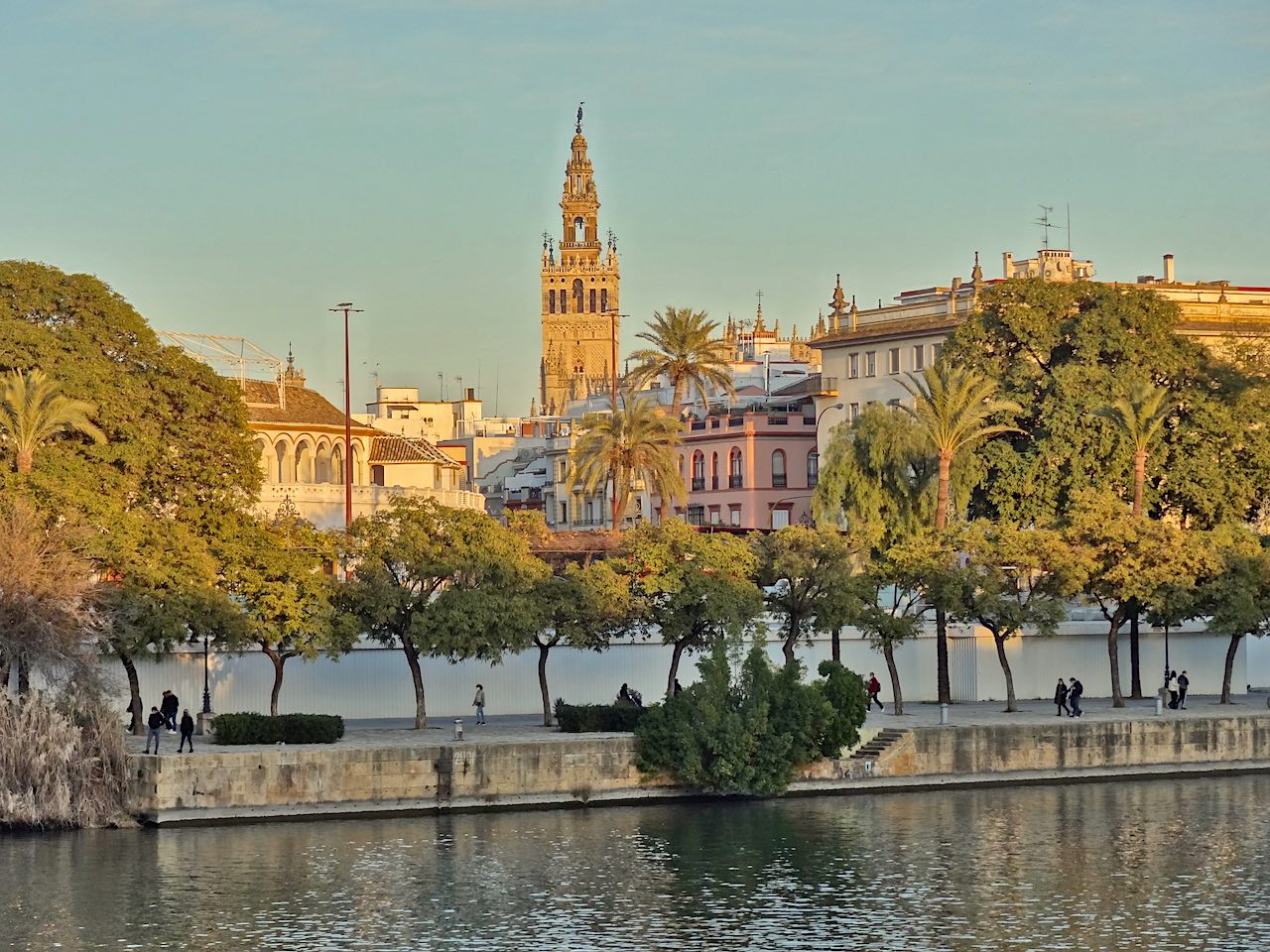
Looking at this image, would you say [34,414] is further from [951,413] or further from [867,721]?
[951,413]

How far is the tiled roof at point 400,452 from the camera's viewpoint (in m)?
→ 105

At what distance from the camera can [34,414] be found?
5959 centimetres

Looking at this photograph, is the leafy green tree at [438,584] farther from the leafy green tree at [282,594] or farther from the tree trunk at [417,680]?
the leafy green tree at [282,594]

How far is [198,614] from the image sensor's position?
57469mm

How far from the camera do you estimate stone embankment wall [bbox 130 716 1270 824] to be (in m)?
53.4

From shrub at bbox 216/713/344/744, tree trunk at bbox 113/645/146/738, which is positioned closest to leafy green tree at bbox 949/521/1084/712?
shrub at bbox 216/713/344/744

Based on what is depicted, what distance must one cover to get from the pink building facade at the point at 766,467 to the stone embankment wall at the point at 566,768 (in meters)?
46.7

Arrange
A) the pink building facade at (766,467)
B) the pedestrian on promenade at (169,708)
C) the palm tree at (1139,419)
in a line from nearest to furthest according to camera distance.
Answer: the pedestrian on promenade at (169,708)
the palm tree at (1139,419)
the pink building facade at (766,467)

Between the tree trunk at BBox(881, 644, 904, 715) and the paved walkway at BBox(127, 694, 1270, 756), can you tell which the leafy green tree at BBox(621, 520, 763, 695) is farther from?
the tree trunk at BBox(881, 644, 904, 715)

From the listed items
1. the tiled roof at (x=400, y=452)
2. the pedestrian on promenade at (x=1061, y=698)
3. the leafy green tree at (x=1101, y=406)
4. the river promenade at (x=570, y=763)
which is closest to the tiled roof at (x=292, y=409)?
the tiled roof at (x=400, y=452)

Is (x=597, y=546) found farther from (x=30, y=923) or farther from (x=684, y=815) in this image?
(x=30, y=923)

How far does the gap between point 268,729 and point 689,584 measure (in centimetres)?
1201

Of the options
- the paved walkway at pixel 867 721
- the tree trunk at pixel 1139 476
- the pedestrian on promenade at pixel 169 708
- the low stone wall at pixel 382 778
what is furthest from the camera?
the tree trunk at pixel 1139 476

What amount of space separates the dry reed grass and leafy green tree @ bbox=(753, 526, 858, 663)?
18778 mm
